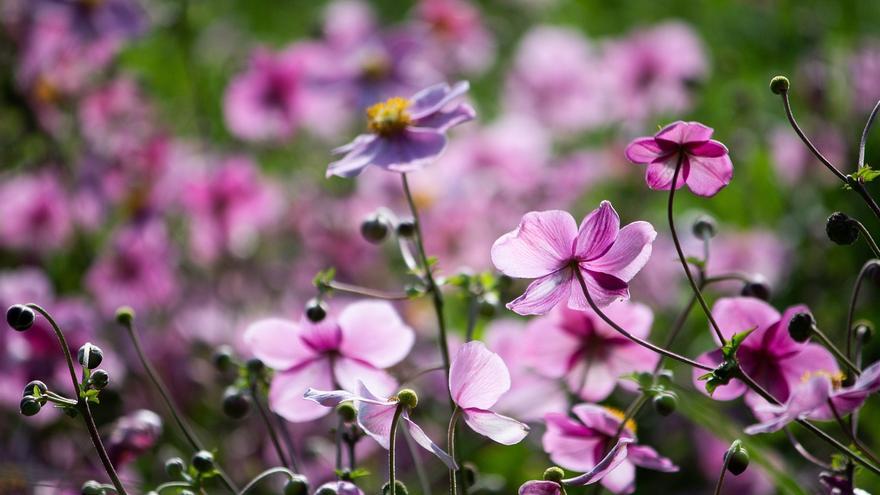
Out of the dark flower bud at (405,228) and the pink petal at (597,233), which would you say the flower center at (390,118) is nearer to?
the dark flower bud at (405,228)

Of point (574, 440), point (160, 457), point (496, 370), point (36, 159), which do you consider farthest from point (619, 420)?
point (36, 159)

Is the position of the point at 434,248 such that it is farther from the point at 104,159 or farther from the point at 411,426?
the point at 411,426

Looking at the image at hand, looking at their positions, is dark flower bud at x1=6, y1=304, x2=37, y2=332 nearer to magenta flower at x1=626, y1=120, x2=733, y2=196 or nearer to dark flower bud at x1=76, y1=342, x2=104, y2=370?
dark flower bud at x1=76, y1=342, x2=104, y2=370

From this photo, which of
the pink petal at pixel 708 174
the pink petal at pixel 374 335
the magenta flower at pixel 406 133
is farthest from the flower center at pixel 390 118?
the pink petal at pixel 708 174

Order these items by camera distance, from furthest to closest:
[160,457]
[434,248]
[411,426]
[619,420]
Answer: [434,248] < [160,457] < [619,420] < [411,426]

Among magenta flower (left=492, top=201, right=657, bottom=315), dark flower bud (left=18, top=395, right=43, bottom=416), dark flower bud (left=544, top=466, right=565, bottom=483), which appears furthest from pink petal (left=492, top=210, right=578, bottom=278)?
dark flower bud (left=18, top=395, right=43, bottom=416)

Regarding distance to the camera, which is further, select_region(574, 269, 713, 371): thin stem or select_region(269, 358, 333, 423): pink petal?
select_region(269, 358, 333, 423): pink petal
